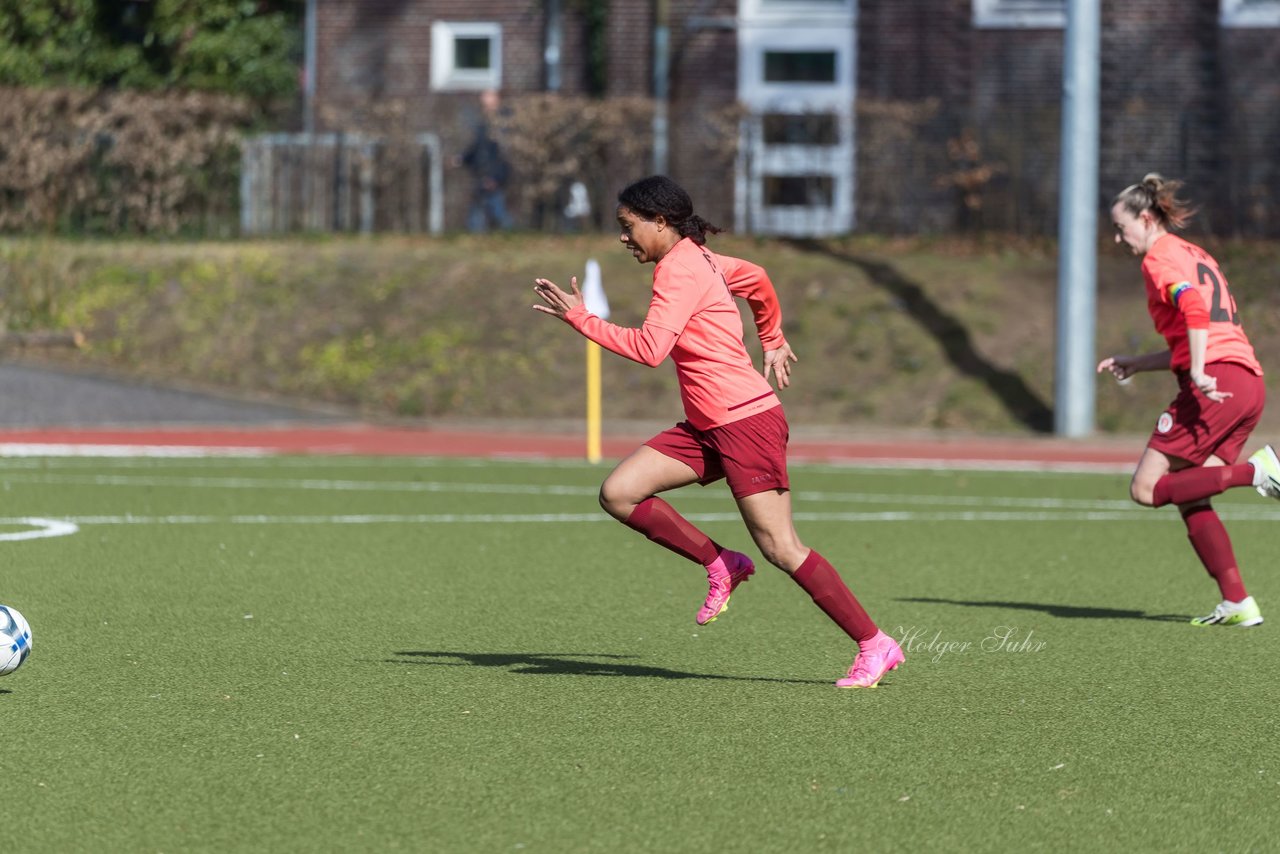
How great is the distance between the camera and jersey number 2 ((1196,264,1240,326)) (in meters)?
8.48

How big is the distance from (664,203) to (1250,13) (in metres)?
23.1

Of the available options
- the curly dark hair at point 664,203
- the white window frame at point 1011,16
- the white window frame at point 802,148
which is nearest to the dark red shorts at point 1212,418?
the curly dark hair at point 664,203

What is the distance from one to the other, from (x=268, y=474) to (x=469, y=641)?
25.8 feet

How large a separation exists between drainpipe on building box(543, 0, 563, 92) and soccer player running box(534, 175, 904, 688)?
77.4 ft

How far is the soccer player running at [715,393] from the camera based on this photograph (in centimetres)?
683

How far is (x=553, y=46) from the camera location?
99.8 ft

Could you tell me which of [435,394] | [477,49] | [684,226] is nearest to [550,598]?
[684,226]

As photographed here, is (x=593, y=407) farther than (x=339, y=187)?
No

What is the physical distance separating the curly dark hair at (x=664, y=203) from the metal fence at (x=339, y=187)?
827 inches

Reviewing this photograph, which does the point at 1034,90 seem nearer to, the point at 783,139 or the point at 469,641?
the point at 783,139

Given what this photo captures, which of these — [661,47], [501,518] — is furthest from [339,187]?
[501,518]

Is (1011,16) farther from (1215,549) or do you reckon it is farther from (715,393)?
(715,393)

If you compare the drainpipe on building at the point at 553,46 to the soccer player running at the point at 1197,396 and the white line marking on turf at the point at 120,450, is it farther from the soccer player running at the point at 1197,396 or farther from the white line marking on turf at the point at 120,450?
the soccer player running at the point at 1197,396

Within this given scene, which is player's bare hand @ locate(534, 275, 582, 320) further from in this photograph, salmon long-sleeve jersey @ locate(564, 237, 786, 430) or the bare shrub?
the bare shrub
